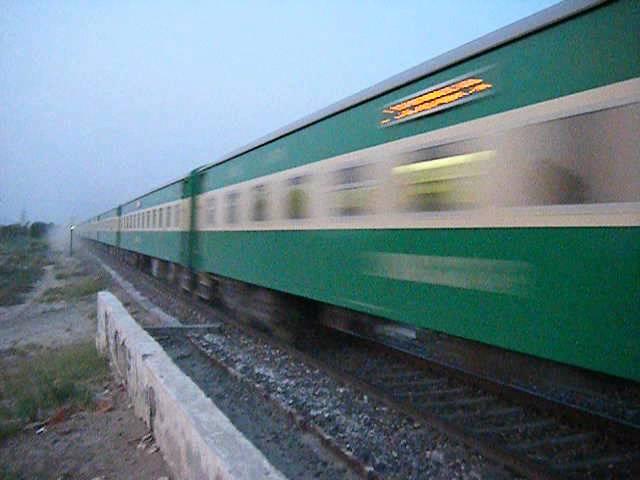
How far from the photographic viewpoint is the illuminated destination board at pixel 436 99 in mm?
4402

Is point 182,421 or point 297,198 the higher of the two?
point 297,198

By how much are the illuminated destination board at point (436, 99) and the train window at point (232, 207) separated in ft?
15.3

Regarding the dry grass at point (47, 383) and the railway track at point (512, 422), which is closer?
the railway track at point (512, 422)

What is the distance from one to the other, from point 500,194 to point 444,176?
0.65 m

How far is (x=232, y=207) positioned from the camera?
9.98 metres

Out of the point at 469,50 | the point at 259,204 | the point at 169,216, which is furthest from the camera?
the point at 169,216

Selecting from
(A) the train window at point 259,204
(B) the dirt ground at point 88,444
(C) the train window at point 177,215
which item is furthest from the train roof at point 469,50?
(C) the train window at point 177,215

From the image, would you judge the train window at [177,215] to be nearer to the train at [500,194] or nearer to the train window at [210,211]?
the train window at [210,211]

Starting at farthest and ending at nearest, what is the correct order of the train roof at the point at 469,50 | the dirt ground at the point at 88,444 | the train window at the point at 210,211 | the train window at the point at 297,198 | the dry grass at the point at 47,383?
the train window at the point at 210,211
the train window at the point at 297,198
the dry grass at the point at 47,383
the dirt ground at the point at 88,444
the train roof at the point at 469,50

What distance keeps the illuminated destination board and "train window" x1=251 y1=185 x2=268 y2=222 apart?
10.4ft

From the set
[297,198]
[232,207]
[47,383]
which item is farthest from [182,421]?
[232,207]

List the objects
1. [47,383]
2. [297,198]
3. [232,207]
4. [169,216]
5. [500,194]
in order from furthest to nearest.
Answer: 1. [169,216]
2. [232,207]
3. [47,383]
4. [297,198]
5. [500,194]

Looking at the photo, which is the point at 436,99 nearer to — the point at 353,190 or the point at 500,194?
the point at 500,194

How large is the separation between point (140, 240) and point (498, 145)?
18.5m
